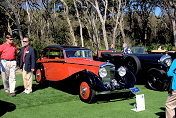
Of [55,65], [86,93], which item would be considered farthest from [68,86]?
[86,93]

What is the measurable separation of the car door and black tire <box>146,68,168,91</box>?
3.35 metres

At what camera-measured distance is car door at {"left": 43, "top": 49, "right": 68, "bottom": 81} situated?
6852 mm

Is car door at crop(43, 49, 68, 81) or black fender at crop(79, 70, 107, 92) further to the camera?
car door at crop(43, 49, 68, 81)

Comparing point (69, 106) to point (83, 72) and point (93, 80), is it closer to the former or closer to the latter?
point (93, 80)

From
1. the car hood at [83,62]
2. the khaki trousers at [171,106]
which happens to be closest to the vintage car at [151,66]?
the car hood at [83,62]

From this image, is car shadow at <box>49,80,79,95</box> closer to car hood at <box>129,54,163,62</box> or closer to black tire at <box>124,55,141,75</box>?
black tire at <box>124,55,141,75</box>

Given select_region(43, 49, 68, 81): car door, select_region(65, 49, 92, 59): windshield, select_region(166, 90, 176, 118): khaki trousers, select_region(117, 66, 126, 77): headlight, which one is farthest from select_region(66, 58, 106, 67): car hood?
select_region(166, 90, 176, 118): khaki trousers

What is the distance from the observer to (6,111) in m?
4.80

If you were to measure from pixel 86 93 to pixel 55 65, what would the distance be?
2002 mm

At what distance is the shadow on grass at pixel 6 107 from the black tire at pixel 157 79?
16.6ft

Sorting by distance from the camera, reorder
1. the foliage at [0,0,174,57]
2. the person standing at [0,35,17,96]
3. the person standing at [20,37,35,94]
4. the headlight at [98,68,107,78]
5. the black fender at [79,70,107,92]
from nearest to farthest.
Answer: the black fender at [79,70,107,92], the headlight at [98,68,107,78], the person standing at [0,35,17,96], the person standing at [20,37,35,94], the foliage at [0,0,174,57]

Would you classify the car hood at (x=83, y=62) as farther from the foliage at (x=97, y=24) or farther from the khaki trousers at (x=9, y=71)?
the foliage at (x=97, y=24)

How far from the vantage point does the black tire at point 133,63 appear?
7875 millimetres

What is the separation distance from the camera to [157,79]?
7652 millimetres
